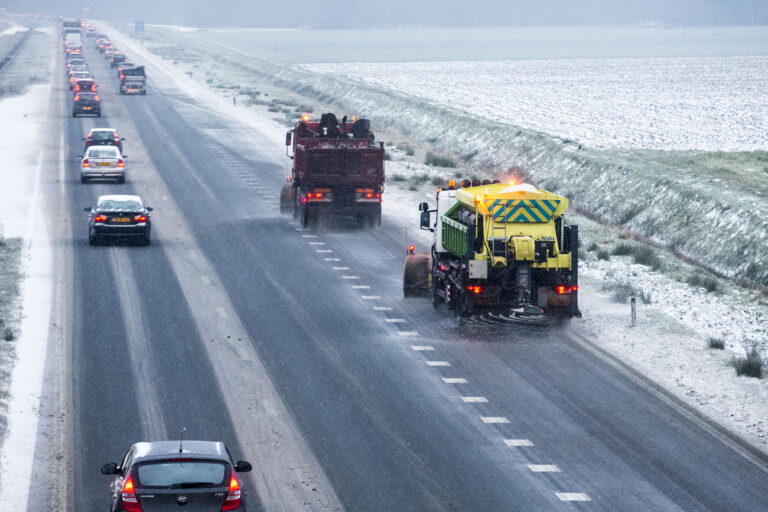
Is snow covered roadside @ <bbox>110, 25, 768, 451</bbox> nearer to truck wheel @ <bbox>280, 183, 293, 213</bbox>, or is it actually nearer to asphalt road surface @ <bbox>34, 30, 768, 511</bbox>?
asphalt road surface @ <bbox>34, 30, 768, 511</bbox>

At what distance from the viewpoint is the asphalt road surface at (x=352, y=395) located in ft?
58.0

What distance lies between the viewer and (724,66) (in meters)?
148

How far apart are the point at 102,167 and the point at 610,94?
201 ft

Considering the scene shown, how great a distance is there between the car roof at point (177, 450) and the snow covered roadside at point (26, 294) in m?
3.10

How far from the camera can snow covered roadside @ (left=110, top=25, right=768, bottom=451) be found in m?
22.1

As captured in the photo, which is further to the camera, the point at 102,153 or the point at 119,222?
the point at 102,153

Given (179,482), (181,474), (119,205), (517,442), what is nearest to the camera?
(179,482)

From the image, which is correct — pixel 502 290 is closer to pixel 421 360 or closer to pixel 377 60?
pixel 421 360

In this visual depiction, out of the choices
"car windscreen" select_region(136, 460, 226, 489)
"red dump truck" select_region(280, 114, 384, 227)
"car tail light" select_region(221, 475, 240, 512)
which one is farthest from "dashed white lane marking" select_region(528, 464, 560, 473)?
"red dump truck" select_region(280, 114, 384, 227)

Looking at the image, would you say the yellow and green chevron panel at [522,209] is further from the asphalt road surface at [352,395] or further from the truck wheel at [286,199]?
the truck wheel at [286,199]

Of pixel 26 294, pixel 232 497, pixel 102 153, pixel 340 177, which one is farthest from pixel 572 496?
pixel 102 153

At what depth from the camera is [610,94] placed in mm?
103250

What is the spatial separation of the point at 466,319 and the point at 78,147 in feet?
131

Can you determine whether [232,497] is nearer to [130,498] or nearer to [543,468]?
[130,498]
